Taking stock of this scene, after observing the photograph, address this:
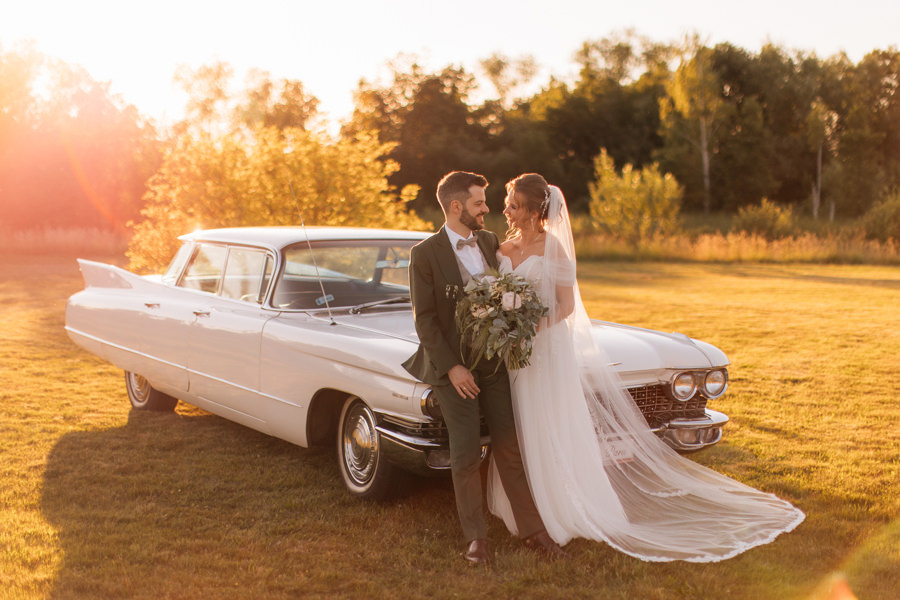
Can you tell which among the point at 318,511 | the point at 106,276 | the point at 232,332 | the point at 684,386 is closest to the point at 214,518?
the point at 318,511

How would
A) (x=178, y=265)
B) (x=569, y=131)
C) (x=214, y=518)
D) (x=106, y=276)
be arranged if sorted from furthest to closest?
(x=569, y=131) < (x=106, y=276) < (x=178, y=265) < (x=214, y=518)

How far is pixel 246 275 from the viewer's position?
5719 millimetres

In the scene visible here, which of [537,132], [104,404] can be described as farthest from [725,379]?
[537,132]

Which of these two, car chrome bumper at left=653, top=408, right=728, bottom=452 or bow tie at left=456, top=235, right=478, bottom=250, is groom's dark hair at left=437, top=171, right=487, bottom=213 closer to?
bow tie at left=456, top=235, right=478, bottom=250

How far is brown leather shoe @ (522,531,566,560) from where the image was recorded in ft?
13.1

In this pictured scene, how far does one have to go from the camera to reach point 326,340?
474 centimetres

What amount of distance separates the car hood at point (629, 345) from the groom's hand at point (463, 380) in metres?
0.50

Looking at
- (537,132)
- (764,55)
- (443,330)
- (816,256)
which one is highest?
(764,55)

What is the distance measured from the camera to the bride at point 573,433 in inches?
161

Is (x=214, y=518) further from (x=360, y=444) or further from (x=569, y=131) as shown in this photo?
(x=569, y=131)

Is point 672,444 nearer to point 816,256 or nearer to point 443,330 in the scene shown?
point 443,330

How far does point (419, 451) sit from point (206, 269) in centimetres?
285

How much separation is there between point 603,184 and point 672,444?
29.6m

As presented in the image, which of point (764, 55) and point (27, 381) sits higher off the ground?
point (764, 55)
